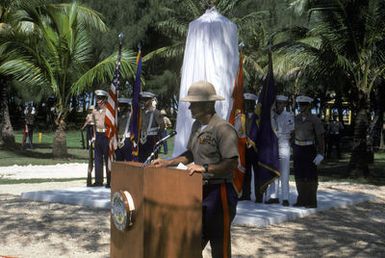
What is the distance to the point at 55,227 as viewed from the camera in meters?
8.56

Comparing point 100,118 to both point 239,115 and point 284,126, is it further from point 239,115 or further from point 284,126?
point 284,126

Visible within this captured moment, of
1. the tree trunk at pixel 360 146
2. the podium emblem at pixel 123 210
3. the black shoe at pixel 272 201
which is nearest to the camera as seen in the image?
the podium emblem at pixel 123 210

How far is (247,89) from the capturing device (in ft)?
134

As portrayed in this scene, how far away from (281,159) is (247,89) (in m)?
30.2

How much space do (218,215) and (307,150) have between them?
573 cm

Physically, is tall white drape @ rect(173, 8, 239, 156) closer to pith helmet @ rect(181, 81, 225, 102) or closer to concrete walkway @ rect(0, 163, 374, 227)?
concrete walkway @ rect(0, 163, 374, 227)

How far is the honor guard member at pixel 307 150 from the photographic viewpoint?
10227 millimetres

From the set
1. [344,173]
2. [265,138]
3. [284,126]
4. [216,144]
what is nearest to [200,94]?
[216,144]

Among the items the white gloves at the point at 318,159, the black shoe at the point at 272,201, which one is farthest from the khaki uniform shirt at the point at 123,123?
the white gloves at the point at 318,159

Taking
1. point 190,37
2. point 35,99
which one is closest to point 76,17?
point 190,37

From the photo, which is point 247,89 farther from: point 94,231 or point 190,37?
point 94,231

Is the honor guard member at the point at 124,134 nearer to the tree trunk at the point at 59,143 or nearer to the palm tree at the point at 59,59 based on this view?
the palm tree at the point at 59,59

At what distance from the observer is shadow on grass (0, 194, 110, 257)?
7.52 meters

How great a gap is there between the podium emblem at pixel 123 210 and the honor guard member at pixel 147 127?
256 inches
